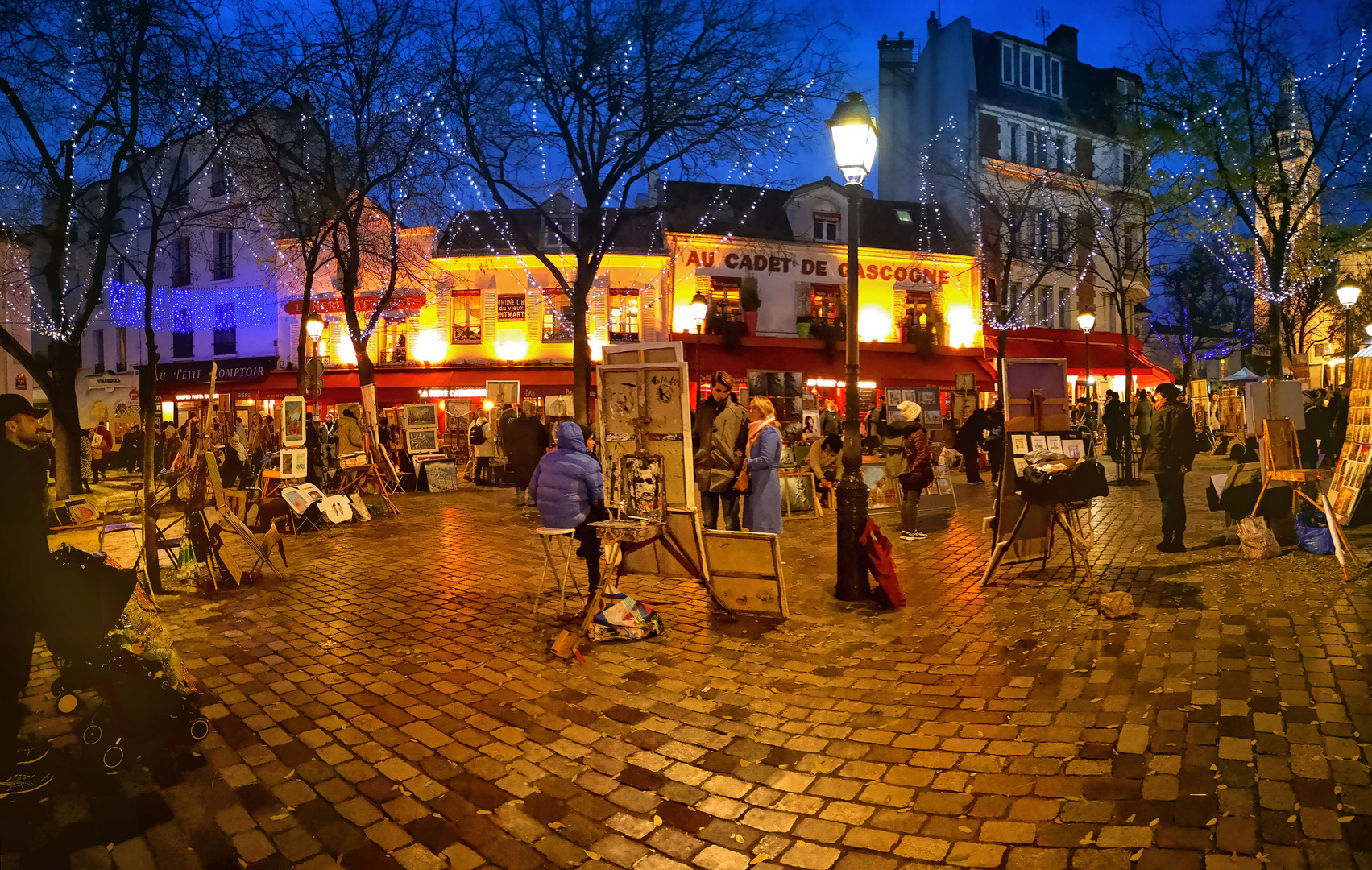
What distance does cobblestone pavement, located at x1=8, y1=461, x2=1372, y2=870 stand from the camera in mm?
3092

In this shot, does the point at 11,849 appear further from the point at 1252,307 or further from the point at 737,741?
the point at 1252,307

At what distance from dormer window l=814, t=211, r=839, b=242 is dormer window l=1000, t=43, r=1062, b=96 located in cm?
1019

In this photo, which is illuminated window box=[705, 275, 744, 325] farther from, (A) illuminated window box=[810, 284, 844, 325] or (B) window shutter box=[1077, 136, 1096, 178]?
(B) window shutter box=[1077, 136, 1096, 178]

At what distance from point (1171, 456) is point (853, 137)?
476 centimetres

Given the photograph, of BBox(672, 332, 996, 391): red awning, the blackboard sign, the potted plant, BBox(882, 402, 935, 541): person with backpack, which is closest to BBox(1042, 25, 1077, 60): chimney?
BBox(672, 332, 996, 391): red awning

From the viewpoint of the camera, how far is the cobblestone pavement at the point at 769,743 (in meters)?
→ 3.09

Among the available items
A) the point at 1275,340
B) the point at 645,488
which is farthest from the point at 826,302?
the point at 645,488

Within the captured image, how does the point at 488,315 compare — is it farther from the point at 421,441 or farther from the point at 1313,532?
the point at 1313,532

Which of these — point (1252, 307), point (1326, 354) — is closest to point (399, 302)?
point (1326, 354)

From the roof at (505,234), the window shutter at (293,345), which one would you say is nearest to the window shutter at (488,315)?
the roof at (505,234)

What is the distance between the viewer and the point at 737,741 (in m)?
4.03

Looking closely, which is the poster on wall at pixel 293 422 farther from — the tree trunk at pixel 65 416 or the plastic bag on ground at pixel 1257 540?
the plastic bag on ground at pixel 1257 540

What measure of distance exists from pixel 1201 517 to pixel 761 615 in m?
7.67

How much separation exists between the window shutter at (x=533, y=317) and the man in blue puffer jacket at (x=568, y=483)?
70.1 feet
